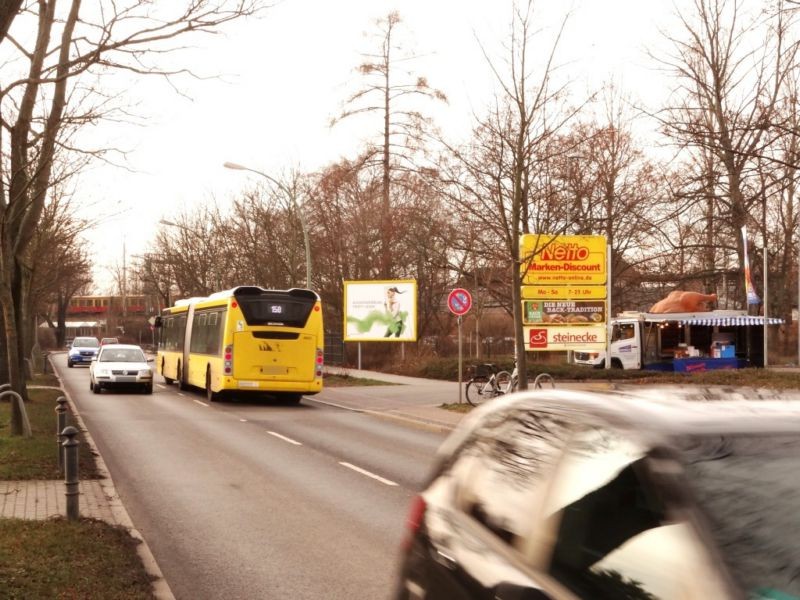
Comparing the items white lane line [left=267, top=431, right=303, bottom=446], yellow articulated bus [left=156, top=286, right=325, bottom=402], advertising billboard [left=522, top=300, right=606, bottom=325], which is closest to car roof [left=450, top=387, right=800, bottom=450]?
white lane line [left=267, top=431, right=303, bottom=446]

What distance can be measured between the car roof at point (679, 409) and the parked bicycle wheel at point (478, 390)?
65.0 feet

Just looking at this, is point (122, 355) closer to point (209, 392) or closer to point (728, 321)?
point (209, 392)

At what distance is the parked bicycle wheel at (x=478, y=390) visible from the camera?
930 inches

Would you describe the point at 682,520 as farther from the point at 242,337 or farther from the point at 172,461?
the point at 242,337

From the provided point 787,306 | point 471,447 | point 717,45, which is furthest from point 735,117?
point 787,306

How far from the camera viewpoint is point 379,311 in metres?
36.4

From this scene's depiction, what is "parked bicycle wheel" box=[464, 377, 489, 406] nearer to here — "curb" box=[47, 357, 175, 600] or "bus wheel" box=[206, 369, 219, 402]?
"bus wheel" box=[206, 369, 219, 402]

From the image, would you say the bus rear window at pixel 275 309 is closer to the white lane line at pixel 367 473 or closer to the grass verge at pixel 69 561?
the white lane line at pixel 367 473

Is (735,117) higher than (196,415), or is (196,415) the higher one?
(735,117)

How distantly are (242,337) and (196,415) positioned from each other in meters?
3.01

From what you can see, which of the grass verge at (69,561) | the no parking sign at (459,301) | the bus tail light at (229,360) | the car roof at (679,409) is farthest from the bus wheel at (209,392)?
the car roof at (679,409)

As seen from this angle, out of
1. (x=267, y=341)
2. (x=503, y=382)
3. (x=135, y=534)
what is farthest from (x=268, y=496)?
(x=503, y=382)

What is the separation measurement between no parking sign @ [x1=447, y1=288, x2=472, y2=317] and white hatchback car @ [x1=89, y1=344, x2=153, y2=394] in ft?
37.4

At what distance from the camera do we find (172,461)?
1396 centimetres
